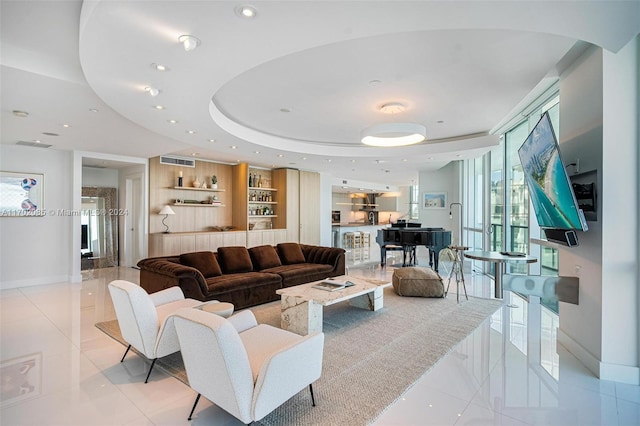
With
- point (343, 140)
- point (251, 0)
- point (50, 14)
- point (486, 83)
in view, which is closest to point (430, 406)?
point (251, 0)

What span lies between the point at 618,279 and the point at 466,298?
2669mm

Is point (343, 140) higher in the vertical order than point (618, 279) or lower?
higher

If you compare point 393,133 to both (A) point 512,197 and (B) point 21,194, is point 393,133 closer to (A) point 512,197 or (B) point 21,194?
(A) point 512,197

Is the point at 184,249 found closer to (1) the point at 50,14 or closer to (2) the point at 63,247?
(2) the point at 63,247

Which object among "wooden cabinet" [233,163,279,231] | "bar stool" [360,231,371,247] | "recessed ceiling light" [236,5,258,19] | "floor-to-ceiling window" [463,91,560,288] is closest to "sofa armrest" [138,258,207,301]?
"recessed ceiling light" [236,5,258,19]

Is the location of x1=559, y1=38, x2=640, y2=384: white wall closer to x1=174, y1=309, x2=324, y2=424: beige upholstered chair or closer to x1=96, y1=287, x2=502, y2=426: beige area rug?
x1=96, y1=287, x2=502, y2=426: beige area rug

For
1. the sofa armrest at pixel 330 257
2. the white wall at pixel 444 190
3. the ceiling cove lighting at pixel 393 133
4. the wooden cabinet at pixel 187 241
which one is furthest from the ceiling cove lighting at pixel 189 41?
the white wall at pixel 444 190

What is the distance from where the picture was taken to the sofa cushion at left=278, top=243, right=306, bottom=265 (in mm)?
6285

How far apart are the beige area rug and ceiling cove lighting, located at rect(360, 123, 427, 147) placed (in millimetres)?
2500

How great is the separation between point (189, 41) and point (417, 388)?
10.6ft

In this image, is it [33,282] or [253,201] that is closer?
[33,282]

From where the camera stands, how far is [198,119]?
14.1ft

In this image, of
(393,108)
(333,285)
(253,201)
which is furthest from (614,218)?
(253,201)

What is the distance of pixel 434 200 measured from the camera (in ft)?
32.4
